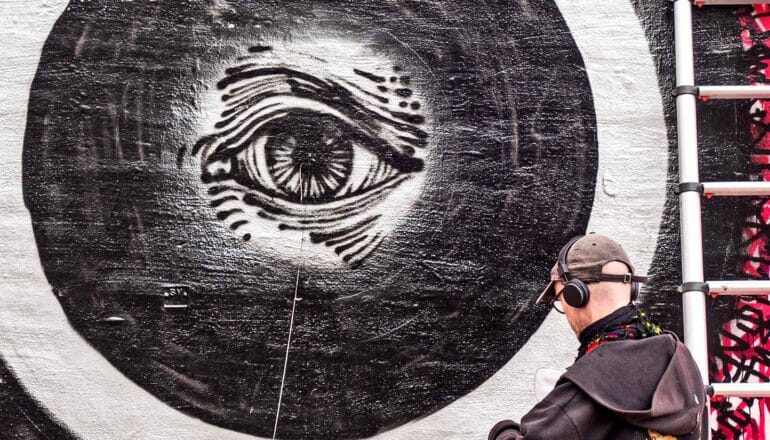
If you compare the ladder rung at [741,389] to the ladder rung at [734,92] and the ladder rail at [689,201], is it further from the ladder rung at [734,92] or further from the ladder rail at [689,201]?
the ladder rung at [734,92]

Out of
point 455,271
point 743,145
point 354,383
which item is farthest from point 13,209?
point 743,145

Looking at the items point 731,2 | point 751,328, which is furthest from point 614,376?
point 731,2

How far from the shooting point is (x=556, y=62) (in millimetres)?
3100

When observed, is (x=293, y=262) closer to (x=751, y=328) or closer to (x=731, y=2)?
(x=751, y=328)

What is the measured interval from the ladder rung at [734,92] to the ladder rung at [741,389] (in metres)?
0.99

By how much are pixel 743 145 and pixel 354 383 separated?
1712 millimetres

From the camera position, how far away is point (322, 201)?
3041 mm

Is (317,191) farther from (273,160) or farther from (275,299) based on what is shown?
(275,299)

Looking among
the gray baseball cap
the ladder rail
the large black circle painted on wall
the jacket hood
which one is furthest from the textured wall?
the jacket hood

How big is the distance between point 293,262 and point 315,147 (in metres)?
0.44

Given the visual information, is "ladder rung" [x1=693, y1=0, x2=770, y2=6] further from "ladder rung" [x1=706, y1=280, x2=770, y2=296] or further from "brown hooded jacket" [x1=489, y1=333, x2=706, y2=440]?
"brown hooded jacket" [x1=489, y1=333, x2=706, y2=440]

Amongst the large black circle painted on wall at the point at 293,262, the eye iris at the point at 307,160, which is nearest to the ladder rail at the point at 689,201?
the large black circle painted on wall at the point at 293,262

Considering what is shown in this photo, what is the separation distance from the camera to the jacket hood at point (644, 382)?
1867 millimetres

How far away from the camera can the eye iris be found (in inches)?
120
